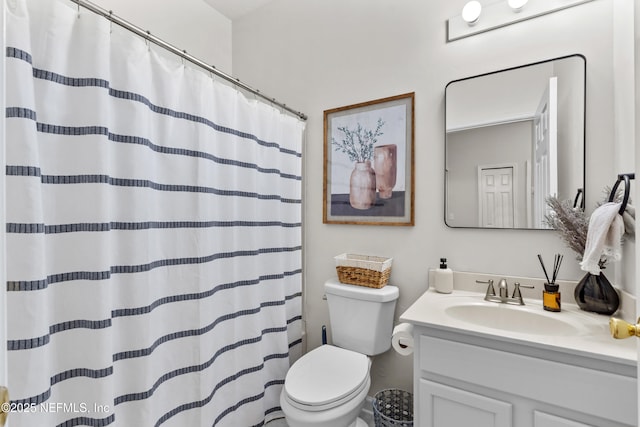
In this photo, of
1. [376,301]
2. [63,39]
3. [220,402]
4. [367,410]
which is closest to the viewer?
[63,39]

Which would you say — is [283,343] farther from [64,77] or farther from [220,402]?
[64,77]

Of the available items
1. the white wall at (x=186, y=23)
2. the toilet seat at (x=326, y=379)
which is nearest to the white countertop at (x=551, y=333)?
the toilet seat at (x=326, y=379)

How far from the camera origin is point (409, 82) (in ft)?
5.64

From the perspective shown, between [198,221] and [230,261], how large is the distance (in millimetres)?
281

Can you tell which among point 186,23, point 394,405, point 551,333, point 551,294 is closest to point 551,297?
point 551,294

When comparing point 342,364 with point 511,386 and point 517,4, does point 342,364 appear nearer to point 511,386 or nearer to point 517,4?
point 511,386

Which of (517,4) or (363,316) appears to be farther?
(363,316)

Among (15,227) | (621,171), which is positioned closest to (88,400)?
(15,227)

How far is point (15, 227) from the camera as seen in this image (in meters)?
0.84

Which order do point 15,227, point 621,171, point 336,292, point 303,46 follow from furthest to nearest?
1. point 303,46
2. point 336,292
3. point 621,171
4. point 15,227

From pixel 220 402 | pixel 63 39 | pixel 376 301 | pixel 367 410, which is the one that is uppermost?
pixel 63 39

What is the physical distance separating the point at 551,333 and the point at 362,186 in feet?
3.76

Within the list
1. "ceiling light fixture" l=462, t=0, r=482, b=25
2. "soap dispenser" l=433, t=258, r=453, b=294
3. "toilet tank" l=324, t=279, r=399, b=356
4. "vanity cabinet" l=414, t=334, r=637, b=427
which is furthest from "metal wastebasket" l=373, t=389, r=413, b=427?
"ceiling light fixture" l=462, t=0, r=482, b=25

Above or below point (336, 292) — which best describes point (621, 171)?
above
